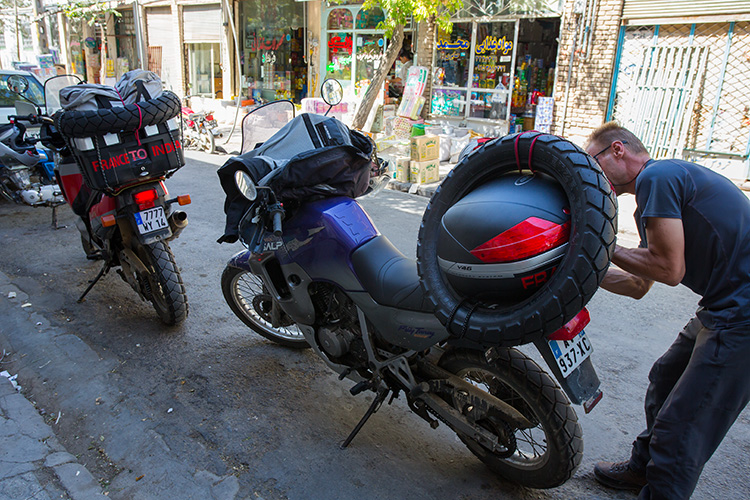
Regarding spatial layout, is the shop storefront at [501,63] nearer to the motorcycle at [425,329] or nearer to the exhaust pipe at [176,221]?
the exhaust pipe at [176,221]

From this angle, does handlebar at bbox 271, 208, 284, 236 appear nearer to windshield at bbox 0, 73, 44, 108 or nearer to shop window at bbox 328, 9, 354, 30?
windshield at bbox 0, 73, 44, 108

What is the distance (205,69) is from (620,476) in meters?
18.5

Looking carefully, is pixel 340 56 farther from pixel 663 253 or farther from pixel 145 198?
pixel 663 253

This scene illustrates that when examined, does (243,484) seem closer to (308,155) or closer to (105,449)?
(105,449)

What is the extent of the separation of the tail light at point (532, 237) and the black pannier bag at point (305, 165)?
1.16 m

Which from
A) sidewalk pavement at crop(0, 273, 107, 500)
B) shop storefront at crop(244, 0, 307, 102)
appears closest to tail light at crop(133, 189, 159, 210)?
sidewalk pavement at crop(0, 273, 107, 500)

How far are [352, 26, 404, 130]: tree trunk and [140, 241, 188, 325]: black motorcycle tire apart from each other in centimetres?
891

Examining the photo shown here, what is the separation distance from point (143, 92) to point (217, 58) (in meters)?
15.1

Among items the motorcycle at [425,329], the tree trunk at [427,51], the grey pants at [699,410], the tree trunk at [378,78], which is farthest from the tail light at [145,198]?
the tree trunk at [427,51]

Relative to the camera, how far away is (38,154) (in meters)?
6.43

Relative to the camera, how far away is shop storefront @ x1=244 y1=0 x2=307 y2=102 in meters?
16.4

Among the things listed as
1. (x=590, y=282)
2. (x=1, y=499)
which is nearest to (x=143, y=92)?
(x=1, y=499)

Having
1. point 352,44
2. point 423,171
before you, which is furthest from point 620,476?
point 352,44

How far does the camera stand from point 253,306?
3605 millimetres
